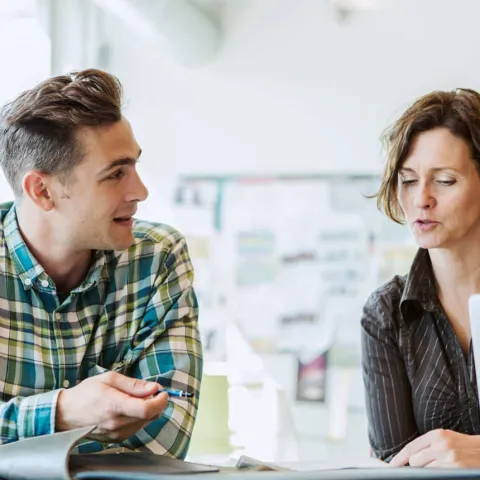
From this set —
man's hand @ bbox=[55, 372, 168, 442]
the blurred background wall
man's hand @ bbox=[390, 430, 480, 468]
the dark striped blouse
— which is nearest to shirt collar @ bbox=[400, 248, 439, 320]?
the dark striped blouse

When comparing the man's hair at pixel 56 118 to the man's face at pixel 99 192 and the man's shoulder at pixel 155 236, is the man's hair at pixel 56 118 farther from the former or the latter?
the man's shoulder at pixel 155 236

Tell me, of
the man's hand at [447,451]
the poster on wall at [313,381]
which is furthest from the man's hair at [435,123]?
the poster on wall at [313,381]

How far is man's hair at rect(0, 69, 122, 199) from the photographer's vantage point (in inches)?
54.1

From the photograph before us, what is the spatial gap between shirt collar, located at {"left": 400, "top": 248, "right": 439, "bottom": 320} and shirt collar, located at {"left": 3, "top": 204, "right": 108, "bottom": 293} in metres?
0.59

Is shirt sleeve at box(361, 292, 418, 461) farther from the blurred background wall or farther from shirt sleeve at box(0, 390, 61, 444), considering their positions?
the blurred background wall

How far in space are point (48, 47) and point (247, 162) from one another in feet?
2.98

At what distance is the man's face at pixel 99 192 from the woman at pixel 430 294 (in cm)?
52

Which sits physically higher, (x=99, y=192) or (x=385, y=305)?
(x=99, y=192)

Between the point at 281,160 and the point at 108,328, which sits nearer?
the point at 108,328

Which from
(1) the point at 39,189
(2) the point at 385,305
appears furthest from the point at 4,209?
(2) the point at 385,305

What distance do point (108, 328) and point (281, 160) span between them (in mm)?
1961

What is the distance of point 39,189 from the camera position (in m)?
1.41

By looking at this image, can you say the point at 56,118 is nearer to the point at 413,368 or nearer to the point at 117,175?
the point at 117,175

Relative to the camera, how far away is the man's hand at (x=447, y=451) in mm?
1117
